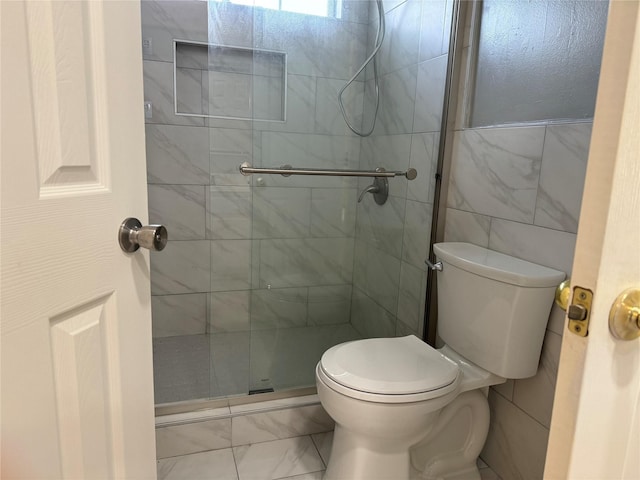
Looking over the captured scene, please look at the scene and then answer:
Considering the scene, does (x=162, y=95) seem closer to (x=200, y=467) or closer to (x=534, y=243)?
(x=200, y=467)

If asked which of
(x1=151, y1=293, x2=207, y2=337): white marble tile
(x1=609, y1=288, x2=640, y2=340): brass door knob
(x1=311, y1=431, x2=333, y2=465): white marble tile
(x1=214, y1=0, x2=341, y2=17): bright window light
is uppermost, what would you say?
(x1=214, y1=0, x2=341, y2=17): bright window light

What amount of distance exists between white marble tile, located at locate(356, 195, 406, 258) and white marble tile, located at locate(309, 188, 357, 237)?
46mm

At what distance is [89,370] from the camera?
2.27 ft

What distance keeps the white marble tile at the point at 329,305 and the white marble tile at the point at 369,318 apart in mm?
37

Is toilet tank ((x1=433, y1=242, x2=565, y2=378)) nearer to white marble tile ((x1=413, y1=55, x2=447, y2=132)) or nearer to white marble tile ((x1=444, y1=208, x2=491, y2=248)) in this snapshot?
white marble tile ((x1=444, y1=208, x2=491, y2=248))

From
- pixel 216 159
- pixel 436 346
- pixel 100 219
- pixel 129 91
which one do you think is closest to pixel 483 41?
pixel 216 159

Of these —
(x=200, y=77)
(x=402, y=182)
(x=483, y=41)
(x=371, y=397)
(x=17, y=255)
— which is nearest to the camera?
(x=17, y=255)

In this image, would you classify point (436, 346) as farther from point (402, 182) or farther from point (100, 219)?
point (100, 219)

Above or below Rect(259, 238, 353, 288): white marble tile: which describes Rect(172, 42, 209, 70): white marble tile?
above

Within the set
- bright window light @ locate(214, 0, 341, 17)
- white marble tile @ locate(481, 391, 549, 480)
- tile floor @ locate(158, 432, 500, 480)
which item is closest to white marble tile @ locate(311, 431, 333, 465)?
tile floor @ locate(158, 432, 500, 480)

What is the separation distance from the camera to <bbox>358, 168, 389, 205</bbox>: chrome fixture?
2.03m

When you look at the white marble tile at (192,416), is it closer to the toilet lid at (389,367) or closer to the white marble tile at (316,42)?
the toilet lid at (389,367)

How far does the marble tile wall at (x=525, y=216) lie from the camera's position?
1.34 metres

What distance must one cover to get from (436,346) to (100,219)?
1.66 m
